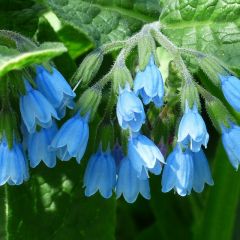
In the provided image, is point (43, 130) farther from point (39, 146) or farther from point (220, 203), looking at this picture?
point (220, 203)

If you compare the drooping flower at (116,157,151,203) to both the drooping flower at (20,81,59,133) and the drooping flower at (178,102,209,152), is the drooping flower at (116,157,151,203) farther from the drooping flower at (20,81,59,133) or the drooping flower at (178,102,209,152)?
the drooping flower at (20,81,59,133)

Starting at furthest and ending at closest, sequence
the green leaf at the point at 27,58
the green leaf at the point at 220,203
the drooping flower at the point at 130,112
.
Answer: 1. the green leaf at the point at 220,203
2. the drooping flower at the point at 130,112
3. the green leaf at the point at 27,58

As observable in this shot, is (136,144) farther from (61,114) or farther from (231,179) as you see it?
→ (231,179)

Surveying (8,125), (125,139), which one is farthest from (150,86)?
(8,125)

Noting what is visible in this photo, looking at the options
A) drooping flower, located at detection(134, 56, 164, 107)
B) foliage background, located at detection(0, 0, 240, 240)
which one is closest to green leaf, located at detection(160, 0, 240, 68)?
foliage background, located at detection(0, 0, 240, 240)

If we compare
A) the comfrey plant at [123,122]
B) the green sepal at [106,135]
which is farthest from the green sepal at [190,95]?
the green sepal at [106,135]

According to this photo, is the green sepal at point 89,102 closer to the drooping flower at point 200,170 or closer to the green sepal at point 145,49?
the green sepal at point 145,49

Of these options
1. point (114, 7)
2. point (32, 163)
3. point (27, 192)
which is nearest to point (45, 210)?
point (27, 192)
